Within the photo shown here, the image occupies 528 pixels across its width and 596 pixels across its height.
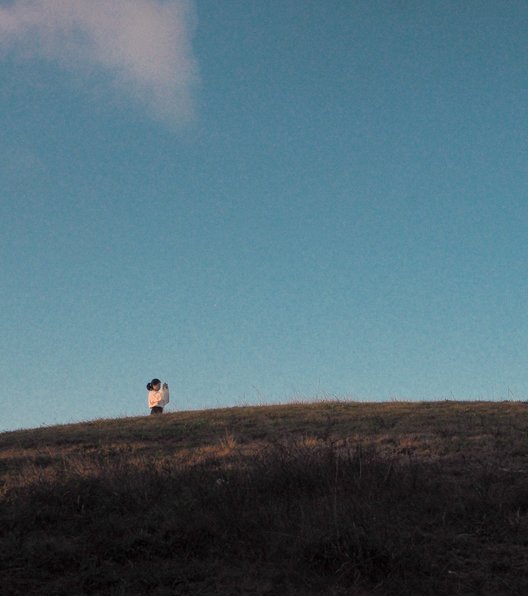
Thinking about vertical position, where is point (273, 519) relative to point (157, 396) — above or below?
below

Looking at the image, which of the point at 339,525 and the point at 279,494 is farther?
the point at 279,494

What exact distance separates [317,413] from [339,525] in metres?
11.1

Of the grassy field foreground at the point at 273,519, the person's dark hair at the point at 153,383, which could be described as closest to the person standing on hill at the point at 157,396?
the person's dark hair at the point at 153,383

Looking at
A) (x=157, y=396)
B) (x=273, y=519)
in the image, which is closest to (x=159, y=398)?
(x=157, y=396)

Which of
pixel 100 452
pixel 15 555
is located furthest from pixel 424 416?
pixel 15 555

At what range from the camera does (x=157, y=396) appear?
23.2 meters

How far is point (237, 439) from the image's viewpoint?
48.2 ft

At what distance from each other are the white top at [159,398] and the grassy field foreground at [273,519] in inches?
351

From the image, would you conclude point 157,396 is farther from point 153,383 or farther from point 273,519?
point 273,519

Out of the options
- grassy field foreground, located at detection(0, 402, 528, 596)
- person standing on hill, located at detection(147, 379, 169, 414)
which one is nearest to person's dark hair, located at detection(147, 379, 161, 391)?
person standing on hill, located at detection(147, 379, 169, 414)

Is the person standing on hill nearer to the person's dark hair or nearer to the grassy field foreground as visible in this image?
the person's dark hair

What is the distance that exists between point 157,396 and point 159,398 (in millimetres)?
106

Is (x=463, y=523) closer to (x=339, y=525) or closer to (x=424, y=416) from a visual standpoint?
(x=339, y=525)

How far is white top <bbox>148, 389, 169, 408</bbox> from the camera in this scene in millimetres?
23156
